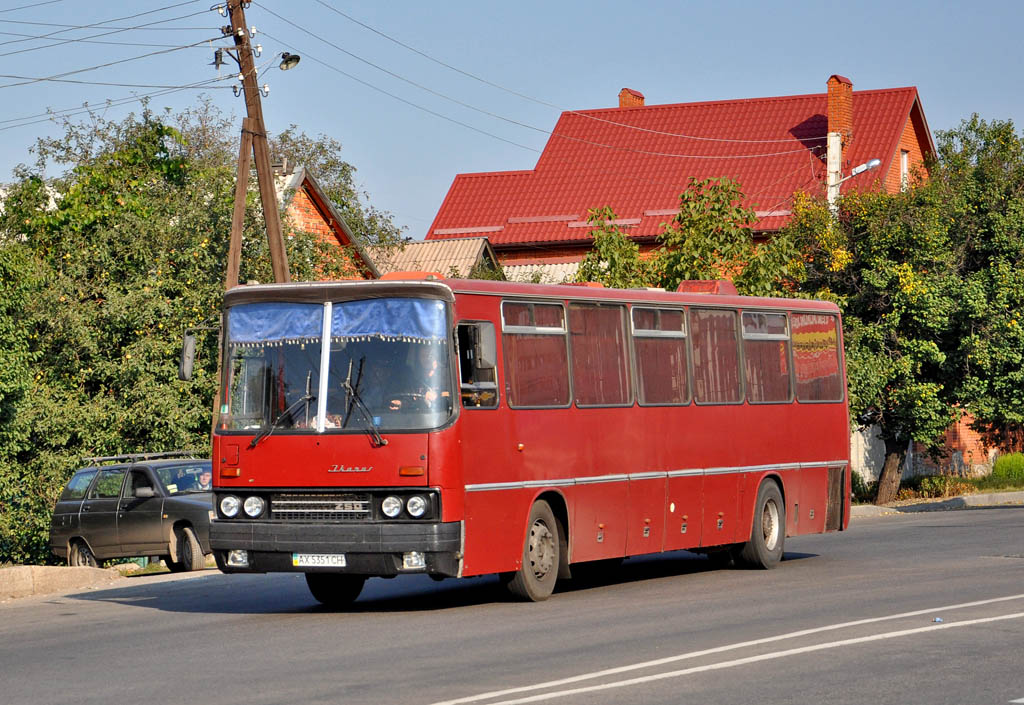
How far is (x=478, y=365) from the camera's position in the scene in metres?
14.2

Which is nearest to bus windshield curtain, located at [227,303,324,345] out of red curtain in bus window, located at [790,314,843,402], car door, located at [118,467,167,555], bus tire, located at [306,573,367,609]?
bus tire, located at [306,573,367,609]

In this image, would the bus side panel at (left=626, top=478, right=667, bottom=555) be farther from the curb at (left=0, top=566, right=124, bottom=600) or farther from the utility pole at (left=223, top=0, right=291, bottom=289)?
the utility pole at (left=223, top=0, right=291, bottom=289)

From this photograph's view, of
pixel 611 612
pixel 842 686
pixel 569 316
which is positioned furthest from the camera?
pixel 569 316

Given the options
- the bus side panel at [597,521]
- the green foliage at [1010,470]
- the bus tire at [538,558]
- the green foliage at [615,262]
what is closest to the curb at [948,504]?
the green foliage at [1010,470]

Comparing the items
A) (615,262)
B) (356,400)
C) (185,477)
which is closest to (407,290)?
(356,400)

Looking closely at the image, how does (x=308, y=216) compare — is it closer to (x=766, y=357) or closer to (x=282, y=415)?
(x=766, y=357)

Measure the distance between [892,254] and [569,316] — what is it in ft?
72.5

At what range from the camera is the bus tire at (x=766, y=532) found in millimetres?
18500

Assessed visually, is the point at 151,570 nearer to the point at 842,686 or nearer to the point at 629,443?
the point at 629,443

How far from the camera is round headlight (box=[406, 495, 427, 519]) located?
13617 millimetres

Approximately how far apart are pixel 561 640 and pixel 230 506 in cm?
389

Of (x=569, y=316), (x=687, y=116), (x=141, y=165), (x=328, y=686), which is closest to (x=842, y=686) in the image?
(x=328, y=686)

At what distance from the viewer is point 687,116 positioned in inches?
2347

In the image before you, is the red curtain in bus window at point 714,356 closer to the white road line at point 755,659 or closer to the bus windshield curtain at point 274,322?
the bus windshield curtain at point 274,322
